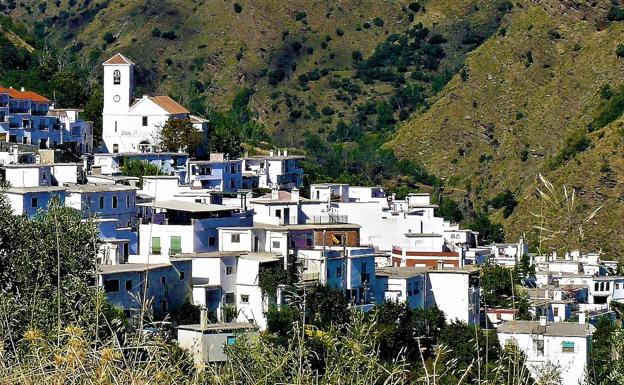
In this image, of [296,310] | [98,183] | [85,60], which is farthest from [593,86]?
[296,310]

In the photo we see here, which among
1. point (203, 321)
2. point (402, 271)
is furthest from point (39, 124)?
point (203, 321)

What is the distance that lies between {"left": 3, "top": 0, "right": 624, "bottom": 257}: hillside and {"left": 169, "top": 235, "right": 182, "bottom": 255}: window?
34.2m

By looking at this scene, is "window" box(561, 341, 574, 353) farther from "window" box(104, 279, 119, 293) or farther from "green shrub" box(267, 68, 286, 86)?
"green shrub" box(267, 68, 286, 86)

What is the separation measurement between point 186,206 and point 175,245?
1747 millimetres

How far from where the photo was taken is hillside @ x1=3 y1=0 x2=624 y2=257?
79312mm

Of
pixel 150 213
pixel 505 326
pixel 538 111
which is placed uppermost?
pixel 538 111

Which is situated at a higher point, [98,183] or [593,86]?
[593,86]

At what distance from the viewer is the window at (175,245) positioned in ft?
116

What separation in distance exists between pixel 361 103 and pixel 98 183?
58222 mm

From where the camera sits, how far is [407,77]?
102812 millimetres

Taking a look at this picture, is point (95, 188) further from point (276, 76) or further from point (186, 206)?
point (276, 76)

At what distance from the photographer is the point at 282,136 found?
9356 cm

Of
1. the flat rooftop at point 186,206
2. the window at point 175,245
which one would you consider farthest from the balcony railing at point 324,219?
the window at point 175,245

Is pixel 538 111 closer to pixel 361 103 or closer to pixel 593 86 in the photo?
pixel 593 86
